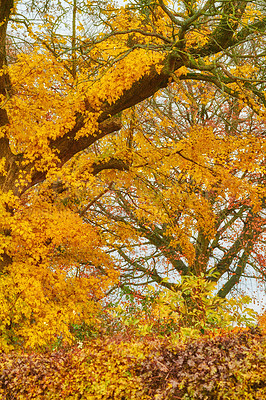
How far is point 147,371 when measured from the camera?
13.6ft

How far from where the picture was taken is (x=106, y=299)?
14570mm

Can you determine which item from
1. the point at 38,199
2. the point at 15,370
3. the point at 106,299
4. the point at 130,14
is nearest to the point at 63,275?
the point at 38,199

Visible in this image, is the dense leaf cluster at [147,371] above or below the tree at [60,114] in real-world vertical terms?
below

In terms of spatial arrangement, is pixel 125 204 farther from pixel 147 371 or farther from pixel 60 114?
pixel 147 371

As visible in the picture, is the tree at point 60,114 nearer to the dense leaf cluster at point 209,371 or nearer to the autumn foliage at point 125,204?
the autumn foliage at point 125,204

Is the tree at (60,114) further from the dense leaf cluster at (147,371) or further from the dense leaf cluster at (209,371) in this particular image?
the dense leaf cluster at (209,371)

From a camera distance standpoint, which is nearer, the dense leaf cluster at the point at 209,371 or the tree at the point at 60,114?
the dense leaf cluster at the point at 209,371

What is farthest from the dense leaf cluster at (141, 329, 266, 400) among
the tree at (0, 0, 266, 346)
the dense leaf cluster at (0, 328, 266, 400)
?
the tree at (0, 0, 266, 346)

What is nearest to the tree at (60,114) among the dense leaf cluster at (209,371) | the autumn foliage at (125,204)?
the autumn foliage at (125,204)

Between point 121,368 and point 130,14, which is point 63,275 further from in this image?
point 130,14

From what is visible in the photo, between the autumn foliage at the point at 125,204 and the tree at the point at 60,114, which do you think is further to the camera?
the tree at the point at 60,114

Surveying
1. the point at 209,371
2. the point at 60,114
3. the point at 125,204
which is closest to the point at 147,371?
the point at 209,371

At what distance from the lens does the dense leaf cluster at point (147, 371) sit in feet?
12.4

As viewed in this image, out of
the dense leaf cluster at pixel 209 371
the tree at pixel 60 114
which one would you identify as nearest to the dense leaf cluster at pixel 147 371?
the dense leaf cluster at pixel 209 371
